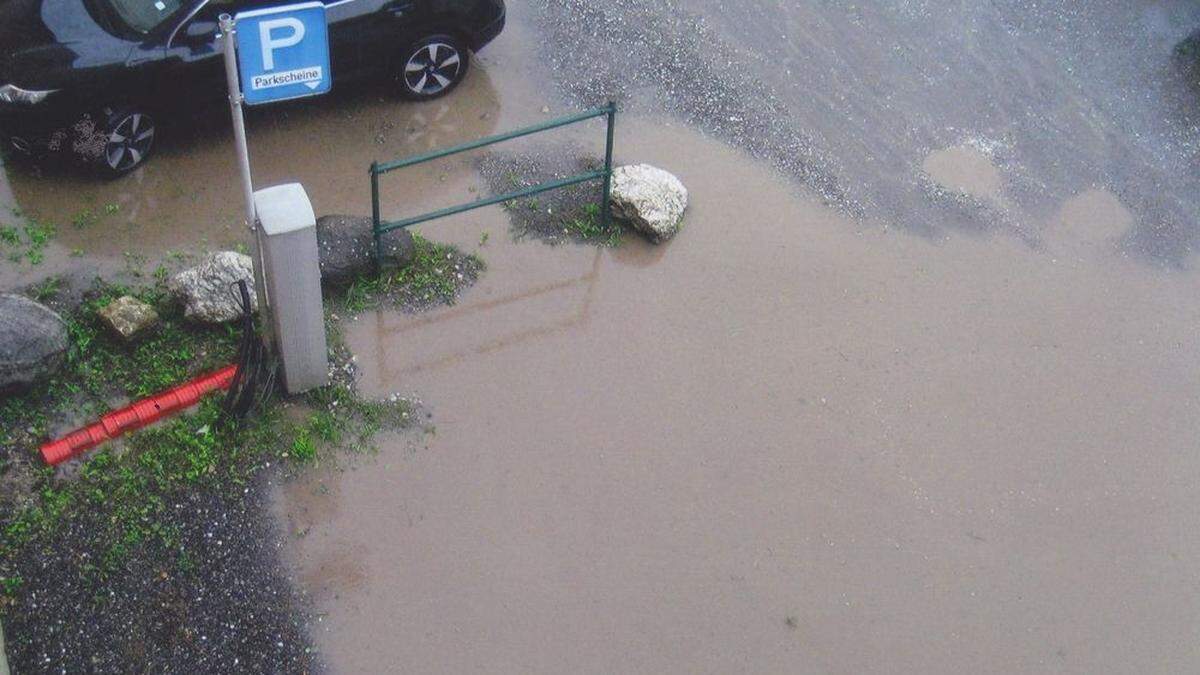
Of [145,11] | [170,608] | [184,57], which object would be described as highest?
[145,11]

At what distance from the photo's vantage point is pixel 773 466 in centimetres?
677

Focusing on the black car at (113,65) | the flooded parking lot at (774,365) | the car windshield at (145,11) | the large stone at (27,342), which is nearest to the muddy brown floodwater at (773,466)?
the flooded parking lot at (774,365)

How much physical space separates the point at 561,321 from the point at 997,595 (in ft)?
10.0

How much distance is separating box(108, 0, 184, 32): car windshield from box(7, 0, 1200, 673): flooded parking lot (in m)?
0.91

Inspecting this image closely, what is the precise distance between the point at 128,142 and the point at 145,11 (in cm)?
86

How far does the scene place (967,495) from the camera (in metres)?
6.79

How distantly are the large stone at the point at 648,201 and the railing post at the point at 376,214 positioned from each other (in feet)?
5.50

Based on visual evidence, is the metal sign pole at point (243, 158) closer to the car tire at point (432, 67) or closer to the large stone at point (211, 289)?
the large stone at point (211, 289)

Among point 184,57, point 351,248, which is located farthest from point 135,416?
point 184,57

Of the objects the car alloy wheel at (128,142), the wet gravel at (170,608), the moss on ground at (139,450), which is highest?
the car alloy wheel at (128,142)

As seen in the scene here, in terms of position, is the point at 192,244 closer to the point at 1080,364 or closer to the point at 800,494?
the point at 800,494

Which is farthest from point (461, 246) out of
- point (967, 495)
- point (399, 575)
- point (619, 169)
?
point (967, 495)

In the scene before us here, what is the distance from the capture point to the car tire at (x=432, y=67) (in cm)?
834

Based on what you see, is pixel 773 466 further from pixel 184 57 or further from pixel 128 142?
pixel 128 142
